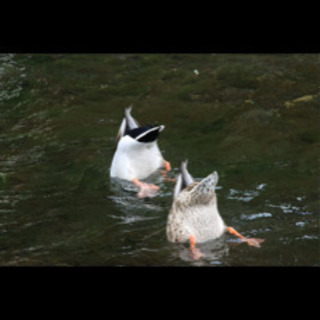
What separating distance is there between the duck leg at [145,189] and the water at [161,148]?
13 centimetres

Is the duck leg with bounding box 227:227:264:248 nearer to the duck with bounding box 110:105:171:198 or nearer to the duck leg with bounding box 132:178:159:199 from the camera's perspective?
the duck leg with bounding box 132:178:159:199

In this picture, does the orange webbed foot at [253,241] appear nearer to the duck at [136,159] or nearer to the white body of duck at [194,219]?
the white body of duck at [194,219]

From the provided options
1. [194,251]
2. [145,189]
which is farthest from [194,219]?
[145,189]

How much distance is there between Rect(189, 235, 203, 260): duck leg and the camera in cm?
761

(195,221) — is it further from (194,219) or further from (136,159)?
(136,159)

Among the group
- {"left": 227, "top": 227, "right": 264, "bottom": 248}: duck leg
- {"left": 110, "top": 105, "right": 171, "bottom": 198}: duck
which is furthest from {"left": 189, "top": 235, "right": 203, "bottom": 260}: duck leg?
{"left": 110, "top": 105, "right": 171, "bottom": 198}: duck

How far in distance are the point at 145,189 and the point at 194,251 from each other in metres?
2.21

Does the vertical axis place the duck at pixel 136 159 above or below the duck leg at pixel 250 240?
above

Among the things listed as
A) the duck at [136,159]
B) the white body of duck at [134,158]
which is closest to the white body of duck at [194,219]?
the duck at [136,159]

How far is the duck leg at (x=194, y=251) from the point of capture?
7.61 meters

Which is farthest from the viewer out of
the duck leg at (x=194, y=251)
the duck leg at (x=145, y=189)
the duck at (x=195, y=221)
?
the duck leg at (x=145, y=189)

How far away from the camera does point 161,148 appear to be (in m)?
11.2

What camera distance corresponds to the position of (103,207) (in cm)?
922

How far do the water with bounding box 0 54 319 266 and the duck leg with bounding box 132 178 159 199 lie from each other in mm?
125
